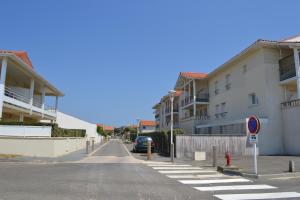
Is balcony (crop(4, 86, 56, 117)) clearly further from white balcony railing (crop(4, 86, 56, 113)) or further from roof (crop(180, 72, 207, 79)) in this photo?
roof (crop(180, 72, 207, 79))

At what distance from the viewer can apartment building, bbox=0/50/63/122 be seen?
2380cm

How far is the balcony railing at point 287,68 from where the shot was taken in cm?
2328

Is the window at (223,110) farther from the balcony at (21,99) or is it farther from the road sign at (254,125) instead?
the road sign at (254,125)

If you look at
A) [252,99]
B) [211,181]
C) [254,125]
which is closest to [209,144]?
[252,99]

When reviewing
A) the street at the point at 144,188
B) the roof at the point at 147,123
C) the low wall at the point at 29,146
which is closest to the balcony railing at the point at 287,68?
the street at the point at 144,188

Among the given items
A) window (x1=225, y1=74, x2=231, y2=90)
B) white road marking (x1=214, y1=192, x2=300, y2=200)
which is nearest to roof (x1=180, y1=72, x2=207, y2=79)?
window (x1=225, y1=74, x2=231, y2=90)

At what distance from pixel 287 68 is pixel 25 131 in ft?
63.7

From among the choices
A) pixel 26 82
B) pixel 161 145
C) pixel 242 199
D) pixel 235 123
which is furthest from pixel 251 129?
pixel 26 82

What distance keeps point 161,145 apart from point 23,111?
13162 millimetres

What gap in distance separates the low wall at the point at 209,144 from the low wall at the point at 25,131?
30.2 ft

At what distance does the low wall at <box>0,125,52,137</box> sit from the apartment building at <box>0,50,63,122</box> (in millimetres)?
2493

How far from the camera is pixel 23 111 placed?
29.4 m

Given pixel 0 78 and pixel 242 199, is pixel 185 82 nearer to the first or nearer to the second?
pixel 0 78

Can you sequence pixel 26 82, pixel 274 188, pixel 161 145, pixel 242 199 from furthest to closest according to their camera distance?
pixel 26 82 → pixel 161 145 → pixel 274 188 → pixel 242 199
